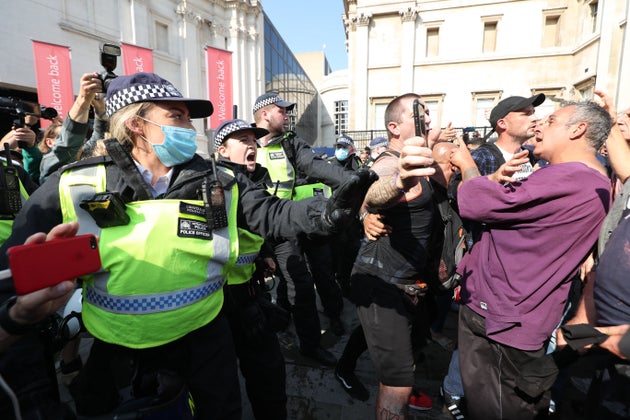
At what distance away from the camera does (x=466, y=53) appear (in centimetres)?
1988

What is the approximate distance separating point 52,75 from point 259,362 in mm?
14438

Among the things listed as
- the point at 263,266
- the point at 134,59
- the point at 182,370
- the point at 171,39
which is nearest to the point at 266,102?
the point at 263,266

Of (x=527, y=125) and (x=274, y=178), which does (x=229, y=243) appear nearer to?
(x=274, y=178)

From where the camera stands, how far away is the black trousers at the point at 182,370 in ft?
4.68

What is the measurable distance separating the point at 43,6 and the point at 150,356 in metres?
17.7

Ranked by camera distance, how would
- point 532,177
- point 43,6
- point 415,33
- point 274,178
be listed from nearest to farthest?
point 532,177 → point 274,178 → point 43,6 → point 415,33

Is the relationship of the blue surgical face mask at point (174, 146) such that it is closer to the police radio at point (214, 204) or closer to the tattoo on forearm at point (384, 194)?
the police radio at point (214, 204)

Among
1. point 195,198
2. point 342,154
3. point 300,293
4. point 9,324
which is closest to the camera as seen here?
point 9,324

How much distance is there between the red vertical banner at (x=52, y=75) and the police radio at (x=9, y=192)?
484 inches

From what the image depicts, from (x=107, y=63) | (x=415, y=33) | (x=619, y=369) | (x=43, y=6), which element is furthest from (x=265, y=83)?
(x=619, y=369)

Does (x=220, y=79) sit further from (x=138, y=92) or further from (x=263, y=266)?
(x=138, y=92)

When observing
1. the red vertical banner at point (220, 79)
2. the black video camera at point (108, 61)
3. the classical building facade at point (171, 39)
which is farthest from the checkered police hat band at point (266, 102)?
the red vertical banner at point (220, 79)

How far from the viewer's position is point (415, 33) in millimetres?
20234

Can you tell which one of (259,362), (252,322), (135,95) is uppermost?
(135,95)
